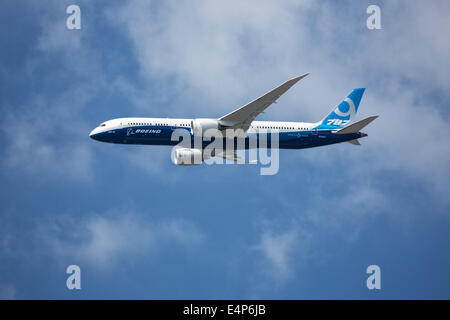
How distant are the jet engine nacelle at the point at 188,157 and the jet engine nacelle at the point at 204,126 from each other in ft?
14.0

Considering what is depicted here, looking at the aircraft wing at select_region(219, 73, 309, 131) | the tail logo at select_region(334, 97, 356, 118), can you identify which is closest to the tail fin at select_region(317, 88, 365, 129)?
the tail logo at select_region(334, 97, 356, 118)

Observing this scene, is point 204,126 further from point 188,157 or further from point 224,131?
point 188,157

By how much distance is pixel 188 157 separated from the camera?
2734 inches

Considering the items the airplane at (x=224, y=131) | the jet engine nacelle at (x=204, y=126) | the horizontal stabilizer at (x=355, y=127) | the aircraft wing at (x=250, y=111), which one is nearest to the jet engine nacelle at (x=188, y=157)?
the airplane at (x=224, y=131)

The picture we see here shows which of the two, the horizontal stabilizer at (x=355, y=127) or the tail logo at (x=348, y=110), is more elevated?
the tail logo at (x=348, y=110)

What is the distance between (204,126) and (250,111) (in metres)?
4.55

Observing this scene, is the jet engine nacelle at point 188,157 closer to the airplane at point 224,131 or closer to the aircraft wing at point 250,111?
the airplane at point 224,131

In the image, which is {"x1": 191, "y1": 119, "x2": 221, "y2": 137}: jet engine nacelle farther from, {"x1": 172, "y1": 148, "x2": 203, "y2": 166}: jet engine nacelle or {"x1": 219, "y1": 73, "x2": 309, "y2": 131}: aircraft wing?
{"x1": 172, "y1": 148, "x2": 203, "y2": 166}: jet engine nacelle

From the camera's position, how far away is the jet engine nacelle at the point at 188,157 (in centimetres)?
6938

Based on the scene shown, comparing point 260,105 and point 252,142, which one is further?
point 252,142
